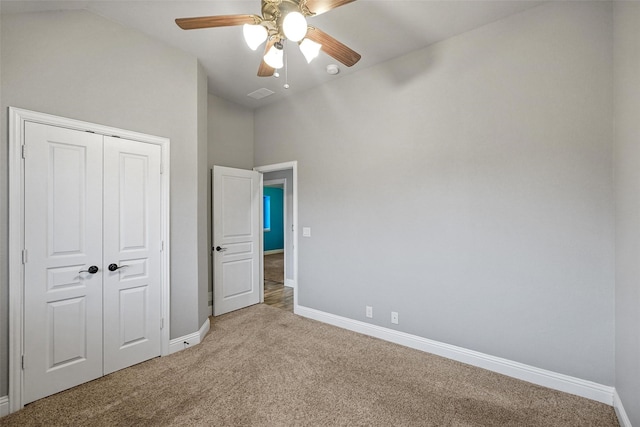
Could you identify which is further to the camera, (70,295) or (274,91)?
(274,91)

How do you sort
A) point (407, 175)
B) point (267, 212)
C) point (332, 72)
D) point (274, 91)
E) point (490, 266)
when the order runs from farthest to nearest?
point (267, 212) → point (274, 91) → point (332, 72) → point (407, 175) → point (490, 266)

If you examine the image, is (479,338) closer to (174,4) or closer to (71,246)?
(71,246)

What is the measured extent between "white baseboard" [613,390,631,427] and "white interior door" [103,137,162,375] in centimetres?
363

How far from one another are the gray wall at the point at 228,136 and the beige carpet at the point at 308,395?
1.49 meters

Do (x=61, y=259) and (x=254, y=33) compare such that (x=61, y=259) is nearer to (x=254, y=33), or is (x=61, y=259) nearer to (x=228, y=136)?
(x=254, y=33)

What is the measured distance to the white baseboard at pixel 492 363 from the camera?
2.09 meters

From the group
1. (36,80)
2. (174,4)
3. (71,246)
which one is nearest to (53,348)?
(71,246)

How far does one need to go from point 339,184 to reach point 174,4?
2305 millimetres

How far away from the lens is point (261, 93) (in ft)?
12.7

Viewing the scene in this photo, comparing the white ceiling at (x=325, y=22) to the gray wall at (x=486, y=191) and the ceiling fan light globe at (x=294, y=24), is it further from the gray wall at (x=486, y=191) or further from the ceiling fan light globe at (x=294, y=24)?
the ceiling fan light globe at (x=294, y=24)

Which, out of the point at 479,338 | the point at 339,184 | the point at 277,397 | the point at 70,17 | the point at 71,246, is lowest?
the point at 277,397

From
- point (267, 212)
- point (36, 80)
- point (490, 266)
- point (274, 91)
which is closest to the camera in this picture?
point (36, 80)

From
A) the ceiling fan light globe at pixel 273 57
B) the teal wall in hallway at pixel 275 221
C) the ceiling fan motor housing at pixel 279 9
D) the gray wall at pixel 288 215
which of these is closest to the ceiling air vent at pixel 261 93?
the gray wall at pixel 288 215

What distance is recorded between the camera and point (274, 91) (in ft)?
12.6
